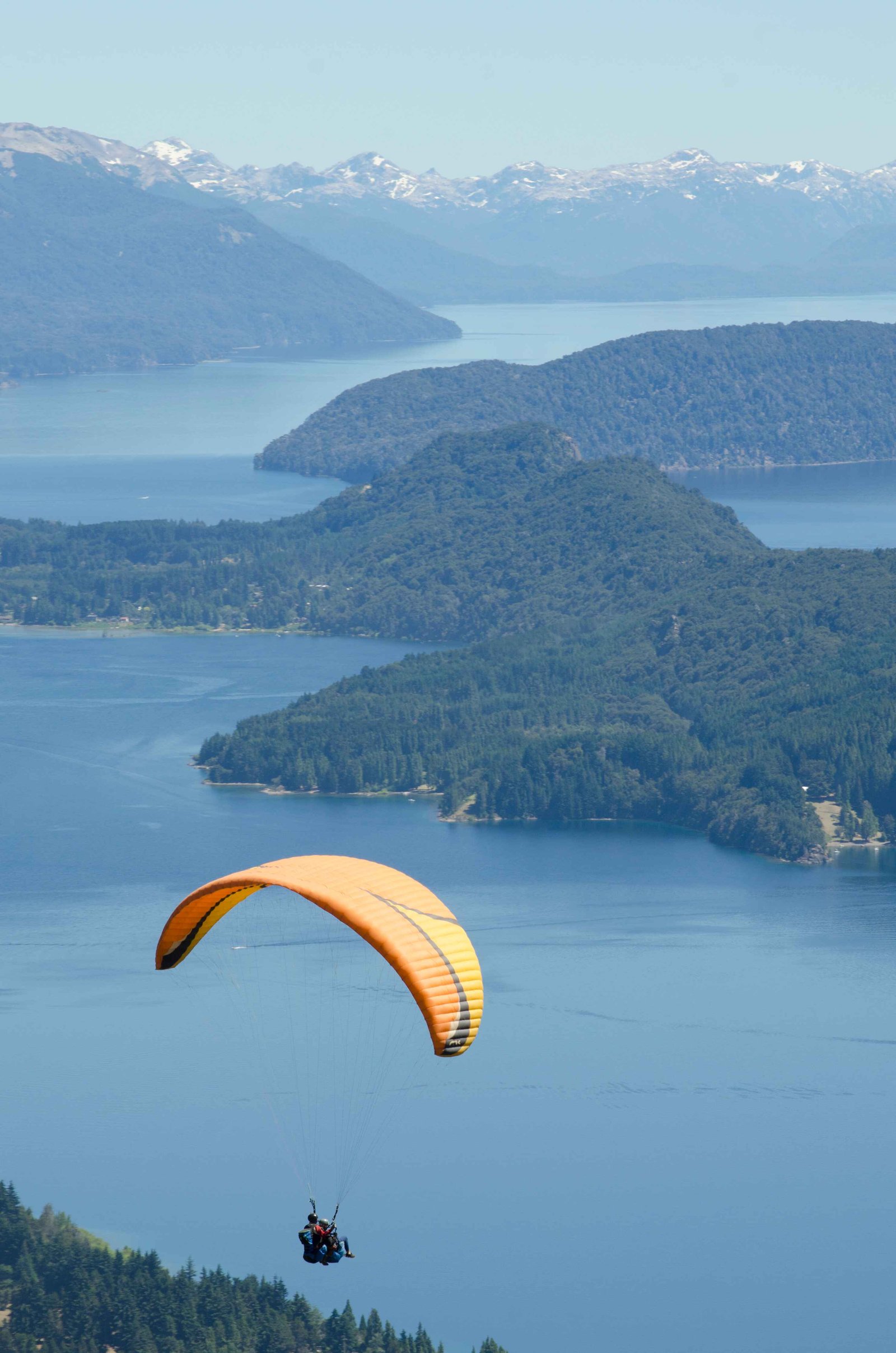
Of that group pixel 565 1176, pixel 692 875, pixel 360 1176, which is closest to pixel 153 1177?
pixel 360 1176

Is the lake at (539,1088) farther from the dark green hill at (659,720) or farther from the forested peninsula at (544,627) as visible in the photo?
the forested peninsula at (544,627)

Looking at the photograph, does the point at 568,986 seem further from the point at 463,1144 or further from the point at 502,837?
the point at 502,837

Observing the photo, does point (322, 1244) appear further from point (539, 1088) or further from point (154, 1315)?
point (539, 1088)

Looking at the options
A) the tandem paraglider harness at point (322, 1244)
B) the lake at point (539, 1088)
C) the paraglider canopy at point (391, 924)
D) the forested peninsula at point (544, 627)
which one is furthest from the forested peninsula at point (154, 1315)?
the forested peninsula at point (544, 627)

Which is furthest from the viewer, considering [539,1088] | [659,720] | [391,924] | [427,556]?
[427,556]

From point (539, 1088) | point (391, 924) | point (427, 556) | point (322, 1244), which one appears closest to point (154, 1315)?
point (539, 1088)

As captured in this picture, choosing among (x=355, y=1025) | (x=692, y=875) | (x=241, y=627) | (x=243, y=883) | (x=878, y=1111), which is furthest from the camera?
(x=241, y=627)

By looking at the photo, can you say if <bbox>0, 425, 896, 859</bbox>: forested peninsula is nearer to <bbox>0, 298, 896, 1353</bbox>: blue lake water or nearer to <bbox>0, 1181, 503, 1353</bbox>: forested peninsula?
<bbox>0, 298, 896, 1353</bbox>: blue lake water
